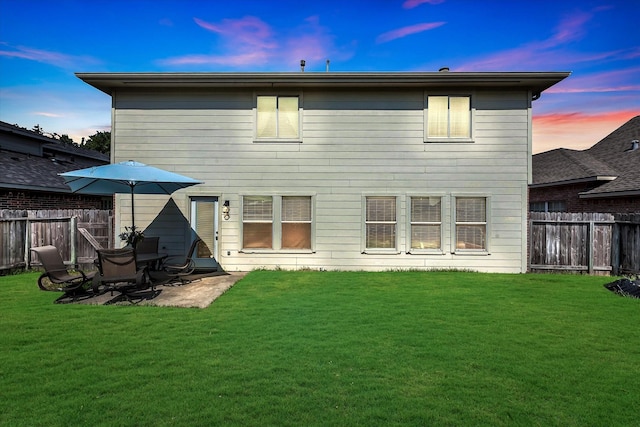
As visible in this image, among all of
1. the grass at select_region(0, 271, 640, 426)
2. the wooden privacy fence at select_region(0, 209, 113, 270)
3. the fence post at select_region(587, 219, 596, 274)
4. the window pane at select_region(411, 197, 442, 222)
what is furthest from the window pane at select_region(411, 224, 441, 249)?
the wooden privacy fence at select_region(0, 209, 113, 270)

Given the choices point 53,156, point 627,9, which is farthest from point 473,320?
point 53,156

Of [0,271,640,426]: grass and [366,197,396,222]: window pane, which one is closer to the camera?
[0,271,640,426]: grass

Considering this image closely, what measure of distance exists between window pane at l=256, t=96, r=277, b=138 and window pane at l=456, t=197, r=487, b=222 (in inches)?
229

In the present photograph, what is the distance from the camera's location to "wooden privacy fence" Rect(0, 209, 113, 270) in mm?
9086

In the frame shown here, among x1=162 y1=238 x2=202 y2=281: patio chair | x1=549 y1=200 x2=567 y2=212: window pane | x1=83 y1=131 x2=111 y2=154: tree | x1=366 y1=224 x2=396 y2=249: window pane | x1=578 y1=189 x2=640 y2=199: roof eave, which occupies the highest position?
x1=83 y1=131 x2=111 y2=154: tree

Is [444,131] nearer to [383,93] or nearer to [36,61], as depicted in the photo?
[383,93]

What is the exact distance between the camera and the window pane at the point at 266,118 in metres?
9.36

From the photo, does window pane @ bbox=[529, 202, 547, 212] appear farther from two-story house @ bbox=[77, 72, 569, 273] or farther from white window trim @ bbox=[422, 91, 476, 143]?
white window trim @ bbox=[422, 91, 476, 143]

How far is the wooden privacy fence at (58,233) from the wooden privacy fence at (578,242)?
41.8 ft

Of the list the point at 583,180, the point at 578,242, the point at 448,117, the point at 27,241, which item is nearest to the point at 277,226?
the point at 448,117

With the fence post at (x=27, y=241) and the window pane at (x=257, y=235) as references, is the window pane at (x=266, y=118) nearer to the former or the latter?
the window pane at (x=257, y=235)

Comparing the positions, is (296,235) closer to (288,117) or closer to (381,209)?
(381,209)

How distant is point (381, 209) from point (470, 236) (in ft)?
8.90

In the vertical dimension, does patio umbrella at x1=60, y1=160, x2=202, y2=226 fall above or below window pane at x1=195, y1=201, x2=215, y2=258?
above
